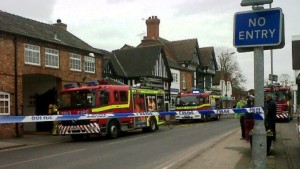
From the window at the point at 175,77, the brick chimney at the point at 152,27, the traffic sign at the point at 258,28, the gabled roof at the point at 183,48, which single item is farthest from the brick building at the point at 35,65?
the gabled roof at the point at 183,48

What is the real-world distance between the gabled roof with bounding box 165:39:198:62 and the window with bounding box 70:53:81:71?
2780 cm

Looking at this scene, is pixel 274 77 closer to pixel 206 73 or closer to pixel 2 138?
pixel 2 138

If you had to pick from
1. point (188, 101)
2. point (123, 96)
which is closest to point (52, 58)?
point (123, 96)

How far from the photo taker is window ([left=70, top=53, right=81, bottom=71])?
27.6 m

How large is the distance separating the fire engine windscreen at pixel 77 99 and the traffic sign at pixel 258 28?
14.8 metres

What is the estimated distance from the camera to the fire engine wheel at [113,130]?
19.8 m

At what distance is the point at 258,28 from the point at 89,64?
83.4 ft

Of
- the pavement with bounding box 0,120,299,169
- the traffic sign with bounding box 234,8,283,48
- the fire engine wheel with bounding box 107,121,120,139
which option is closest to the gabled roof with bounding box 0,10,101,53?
the fire engine wheel with bounding box 107,121,120,139

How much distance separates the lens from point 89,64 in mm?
29688

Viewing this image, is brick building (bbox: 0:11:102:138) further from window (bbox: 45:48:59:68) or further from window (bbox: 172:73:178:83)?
window (bbox: 172:73:178:83)

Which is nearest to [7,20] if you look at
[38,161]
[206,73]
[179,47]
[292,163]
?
[38,161]

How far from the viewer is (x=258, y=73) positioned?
15.6ft

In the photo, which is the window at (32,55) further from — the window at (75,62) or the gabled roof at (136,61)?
the gabled roof at (136,61)

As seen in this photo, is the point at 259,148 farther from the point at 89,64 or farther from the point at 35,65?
the point at 89,64
